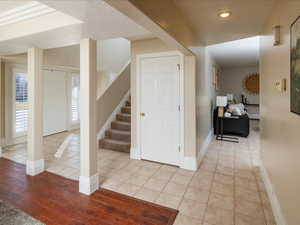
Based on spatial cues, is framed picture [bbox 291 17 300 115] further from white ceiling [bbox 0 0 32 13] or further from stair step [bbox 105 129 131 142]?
stair step [bbox 105 129 131 142]

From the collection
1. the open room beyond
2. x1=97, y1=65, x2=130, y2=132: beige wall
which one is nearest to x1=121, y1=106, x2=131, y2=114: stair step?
x1=97, y1=65, x2=130, y2=132: beige wall

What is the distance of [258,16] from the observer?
231 centimetres

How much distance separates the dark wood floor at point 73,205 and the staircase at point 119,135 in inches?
59.3

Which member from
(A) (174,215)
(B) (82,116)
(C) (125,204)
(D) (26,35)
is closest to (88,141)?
(B) (82,116)

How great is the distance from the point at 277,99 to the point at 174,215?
5.39ft

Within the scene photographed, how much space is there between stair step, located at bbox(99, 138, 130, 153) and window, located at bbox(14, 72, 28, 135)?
2.25 metres

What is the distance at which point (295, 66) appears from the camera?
4.25 feet

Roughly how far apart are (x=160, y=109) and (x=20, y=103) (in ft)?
12.6

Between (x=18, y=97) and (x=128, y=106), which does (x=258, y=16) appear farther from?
(x=18, y=97)

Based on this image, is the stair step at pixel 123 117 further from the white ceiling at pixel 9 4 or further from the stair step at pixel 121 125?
the white ceiling at pixel 9 4

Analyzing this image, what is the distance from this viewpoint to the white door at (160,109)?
3199mm

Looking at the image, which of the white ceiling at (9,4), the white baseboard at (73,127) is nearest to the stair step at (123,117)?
the white baseboard at (73,127)

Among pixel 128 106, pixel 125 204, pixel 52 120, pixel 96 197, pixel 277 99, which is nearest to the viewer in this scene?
pixel 277 99

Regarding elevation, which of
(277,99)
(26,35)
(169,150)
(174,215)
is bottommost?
(174,215)
